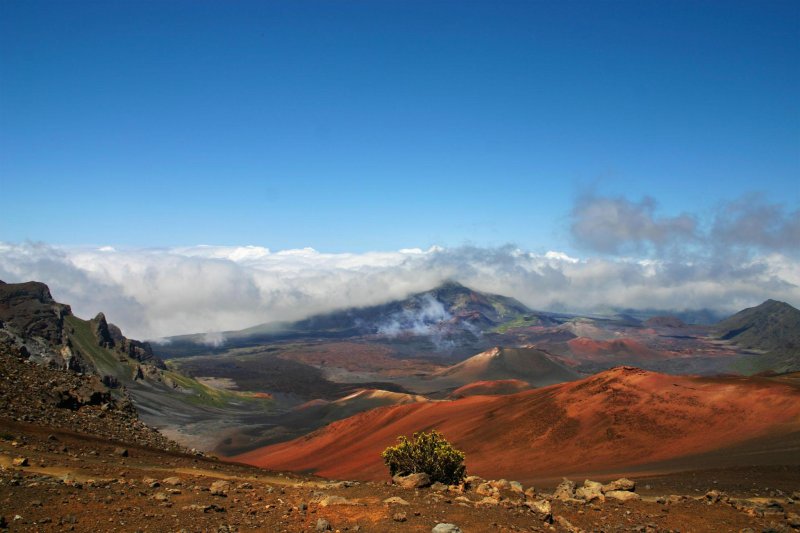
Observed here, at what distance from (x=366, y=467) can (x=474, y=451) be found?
10356mm

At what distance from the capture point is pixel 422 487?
63.4 feet

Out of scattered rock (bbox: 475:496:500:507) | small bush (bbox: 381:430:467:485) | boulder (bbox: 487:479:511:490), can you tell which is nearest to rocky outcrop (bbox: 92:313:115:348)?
small bush (bbox: 381:430:467:485)

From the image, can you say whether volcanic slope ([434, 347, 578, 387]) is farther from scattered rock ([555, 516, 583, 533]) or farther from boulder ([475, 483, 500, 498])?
scattered rock ([555, 516, 583, 533])

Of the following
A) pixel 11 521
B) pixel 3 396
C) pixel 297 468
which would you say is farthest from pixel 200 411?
pixel 11 521

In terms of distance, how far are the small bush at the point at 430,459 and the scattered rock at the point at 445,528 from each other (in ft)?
31.1

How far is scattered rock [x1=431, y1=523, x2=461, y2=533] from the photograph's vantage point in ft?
42.5

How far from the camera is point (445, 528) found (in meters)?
13.1

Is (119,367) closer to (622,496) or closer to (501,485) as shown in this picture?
(501,485)

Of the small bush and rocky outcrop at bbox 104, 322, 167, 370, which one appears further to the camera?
rocky outcrop at bbox 104, 322, 167, 370

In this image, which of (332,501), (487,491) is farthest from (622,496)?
(332,501)

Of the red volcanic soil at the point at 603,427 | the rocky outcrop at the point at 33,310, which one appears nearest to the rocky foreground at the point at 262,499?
the red volcanic soil at the point at 603,427

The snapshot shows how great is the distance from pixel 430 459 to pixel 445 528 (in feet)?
34.2

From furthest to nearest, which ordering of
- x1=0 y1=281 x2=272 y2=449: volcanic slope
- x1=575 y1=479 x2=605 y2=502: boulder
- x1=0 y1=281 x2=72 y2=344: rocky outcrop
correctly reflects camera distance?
1. x1=0 y1=281 x2=72 y2=344: rocky outcrop
2. x1=0 y1=281 x2=272 y2=449: volcanic slope
3. x1=575 y1=479 x2=605 y2=502: boulder

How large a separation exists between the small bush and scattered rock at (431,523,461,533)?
31.1 ft
